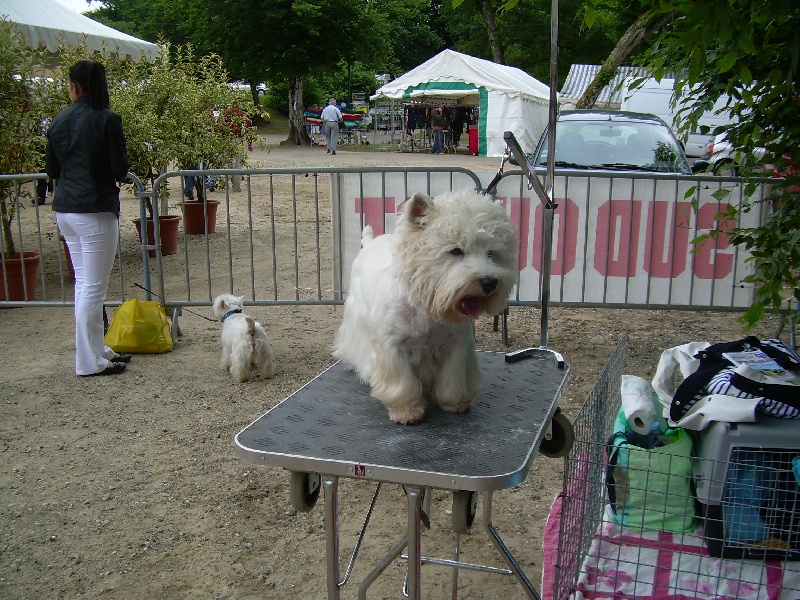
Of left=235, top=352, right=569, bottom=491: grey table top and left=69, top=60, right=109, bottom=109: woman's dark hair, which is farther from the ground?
left=69, top=60, right=109, bottom=109: woman's dark hair

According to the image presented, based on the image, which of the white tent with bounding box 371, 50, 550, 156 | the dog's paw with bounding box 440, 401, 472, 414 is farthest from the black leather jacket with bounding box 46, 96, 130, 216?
the white tent with bounding box 371, 50, 550, 156

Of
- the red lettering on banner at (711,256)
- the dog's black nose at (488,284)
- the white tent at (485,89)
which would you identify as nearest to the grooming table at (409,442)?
the dog's black nose at (488,284)

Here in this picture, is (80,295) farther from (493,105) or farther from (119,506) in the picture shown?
(493,105)

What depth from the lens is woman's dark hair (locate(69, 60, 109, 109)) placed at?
221 inches

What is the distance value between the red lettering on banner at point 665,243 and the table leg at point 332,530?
15.2 ft

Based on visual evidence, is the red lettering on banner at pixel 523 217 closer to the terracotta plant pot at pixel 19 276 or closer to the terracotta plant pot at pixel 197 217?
the terracotta plant pot at pixel 19 276

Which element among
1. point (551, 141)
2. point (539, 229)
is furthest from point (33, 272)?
point (551, 141)

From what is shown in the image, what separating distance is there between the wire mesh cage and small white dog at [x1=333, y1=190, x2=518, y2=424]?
0.51 m

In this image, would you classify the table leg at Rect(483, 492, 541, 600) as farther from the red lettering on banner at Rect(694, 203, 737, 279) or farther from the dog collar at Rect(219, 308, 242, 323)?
the red lettering on banner at Rect(694, 203, 737, 279)

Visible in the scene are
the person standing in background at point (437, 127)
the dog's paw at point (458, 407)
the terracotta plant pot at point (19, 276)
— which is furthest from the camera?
the person standing in background at point (437, 127)

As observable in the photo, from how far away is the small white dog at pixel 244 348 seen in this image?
19.0ft

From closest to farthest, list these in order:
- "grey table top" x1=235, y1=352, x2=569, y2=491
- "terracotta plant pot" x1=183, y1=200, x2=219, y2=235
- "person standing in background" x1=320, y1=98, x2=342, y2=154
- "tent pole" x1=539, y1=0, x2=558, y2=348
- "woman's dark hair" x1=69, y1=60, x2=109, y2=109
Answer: "grey table top" x1=235, y1=352, x2=569, y2=491
"tent pole" x1=539, y1=0, x2=558, y2=348
"woman's dark hair" x1=69, y1=60, x2=109, y2=109
"terracotta plant pot" x1=183, y1=200, x2=219, y2=235
"person standing in background" x1=320, y1=98, x2=342, y2=154

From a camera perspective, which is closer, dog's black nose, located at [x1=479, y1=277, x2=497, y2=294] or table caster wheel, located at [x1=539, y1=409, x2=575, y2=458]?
dog's black nose, located at [x1=479, y1=277, x2=497, y2=294]

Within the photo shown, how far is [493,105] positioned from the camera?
84.4 ft
